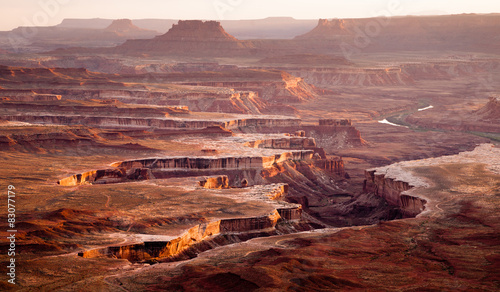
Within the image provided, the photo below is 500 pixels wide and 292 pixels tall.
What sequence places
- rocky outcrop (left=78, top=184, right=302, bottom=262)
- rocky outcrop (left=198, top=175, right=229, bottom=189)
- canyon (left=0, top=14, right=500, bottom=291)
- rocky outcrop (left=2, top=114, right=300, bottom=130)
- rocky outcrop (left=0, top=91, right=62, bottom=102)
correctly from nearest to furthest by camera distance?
canyon (left=0, top=14, right=500, bottom=291)
rocky outcrop (left=78, top=184, right=302, bottom=262)
rocky outcrop (left=198, top=175, right=229, bottom=189)
rocky outcrop (left=2, top=114, right=300, bottom=130)
rocky outcrop (left=0, top=91, right=62, bottom=102)

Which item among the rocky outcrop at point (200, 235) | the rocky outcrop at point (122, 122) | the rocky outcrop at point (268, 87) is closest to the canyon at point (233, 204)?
the rocky outcrop at point (200, 235)

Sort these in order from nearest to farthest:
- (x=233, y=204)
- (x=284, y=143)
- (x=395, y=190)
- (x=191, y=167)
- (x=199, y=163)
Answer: (x=233, y=204), (x=395, y=190), (x=191, y=167), (x=199, y=163), (x=284, y=143)

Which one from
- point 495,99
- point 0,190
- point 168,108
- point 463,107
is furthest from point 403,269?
point 463,107

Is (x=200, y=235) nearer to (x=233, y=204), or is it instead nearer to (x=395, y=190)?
(x=233, y=204)

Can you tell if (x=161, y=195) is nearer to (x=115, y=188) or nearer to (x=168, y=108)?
(x=115, y=188)

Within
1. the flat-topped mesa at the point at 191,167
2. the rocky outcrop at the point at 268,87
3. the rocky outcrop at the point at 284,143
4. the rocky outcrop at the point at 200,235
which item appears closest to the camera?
the rocky outcrop at the point at 200,235

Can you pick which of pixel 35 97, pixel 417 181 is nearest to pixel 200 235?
pixel 417 181

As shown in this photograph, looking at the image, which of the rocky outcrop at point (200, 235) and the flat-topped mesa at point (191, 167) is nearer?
the rocky outcrop at point (200, 235)

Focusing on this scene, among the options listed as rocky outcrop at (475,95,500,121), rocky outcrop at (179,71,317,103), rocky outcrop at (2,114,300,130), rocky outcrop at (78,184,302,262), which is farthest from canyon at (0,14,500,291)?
rocky outcrop at (179,71,317,103)

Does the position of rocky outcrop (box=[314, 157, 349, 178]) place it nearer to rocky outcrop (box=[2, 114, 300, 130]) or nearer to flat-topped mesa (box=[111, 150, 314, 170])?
flat-topped mesa (box=[111, 150, 314, 170])

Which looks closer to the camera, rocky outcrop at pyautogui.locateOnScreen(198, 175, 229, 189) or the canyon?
the canyon

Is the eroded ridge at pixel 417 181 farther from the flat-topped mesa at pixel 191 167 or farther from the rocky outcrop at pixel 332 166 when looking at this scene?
the rocky outcrop at pixel 332 166
